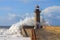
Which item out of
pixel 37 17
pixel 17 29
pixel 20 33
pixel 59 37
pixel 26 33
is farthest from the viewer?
pixel 17 29

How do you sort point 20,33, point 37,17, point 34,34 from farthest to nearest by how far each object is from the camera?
1. point 20,33
2. point 37,17
3. point 34,34

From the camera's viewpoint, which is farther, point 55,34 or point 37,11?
point 37,11

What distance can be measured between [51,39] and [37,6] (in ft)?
8.31

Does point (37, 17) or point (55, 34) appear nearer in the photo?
point (55, 34)

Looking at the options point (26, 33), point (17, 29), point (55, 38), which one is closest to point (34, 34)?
point (55, 38)

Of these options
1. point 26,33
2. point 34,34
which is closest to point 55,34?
point 34,34

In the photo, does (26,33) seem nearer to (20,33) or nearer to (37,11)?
(20,33)

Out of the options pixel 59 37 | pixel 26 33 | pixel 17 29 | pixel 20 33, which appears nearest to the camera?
pixel 59 37

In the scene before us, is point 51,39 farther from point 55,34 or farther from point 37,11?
point 37,11

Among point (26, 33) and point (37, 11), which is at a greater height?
point (37, 11)

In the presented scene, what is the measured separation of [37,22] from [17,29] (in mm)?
15218

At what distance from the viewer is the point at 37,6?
7.30m

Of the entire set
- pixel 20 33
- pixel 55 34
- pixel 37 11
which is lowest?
pixel 20 33

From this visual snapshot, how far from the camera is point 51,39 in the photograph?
4906 mm
